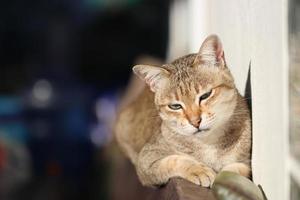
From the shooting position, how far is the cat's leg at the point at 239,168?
1.41 meters

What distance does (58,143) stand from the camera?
15.8 feet

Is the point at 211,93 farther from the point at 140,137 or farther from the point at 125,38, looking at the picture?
the point at 125,38

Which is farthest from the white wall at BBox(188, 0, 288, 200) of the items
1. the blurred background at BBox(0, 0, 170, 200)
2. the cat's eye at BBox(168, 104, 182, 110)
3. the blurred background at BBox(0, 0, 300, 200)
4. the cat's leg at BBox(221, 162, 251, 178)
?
the blurred background at BBox(0, 0, 170, 200)

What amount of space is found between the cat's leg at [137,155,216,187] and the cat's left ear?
0.23m

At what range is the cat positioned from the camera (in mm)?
1427

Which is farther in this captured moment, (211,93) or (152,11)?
(152,11)

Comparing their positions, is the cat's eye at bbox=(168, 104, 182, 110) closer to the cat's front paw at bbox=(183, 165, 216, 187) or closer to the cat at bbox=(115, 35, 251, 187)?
the cat at bbox=(115, 35, 251, 187)

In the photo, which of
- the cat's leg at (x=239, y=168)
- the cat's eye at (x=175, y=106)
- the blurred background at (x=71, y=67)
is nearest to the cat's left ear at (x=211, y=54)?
the cat's eye at (x=175, y=106)

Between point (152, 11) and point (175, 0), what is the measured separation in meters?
0.24

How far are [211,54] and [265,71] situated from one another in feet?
0.80

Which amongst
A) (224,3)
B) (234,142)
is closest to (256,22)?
(234,142)

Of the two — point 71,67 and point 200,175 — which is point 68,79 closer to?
point 71,67

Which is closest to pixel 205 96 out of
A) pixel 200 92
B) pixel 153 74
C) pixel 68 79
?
pixel 200 92

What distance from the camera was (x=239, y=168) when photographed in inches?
56.5
